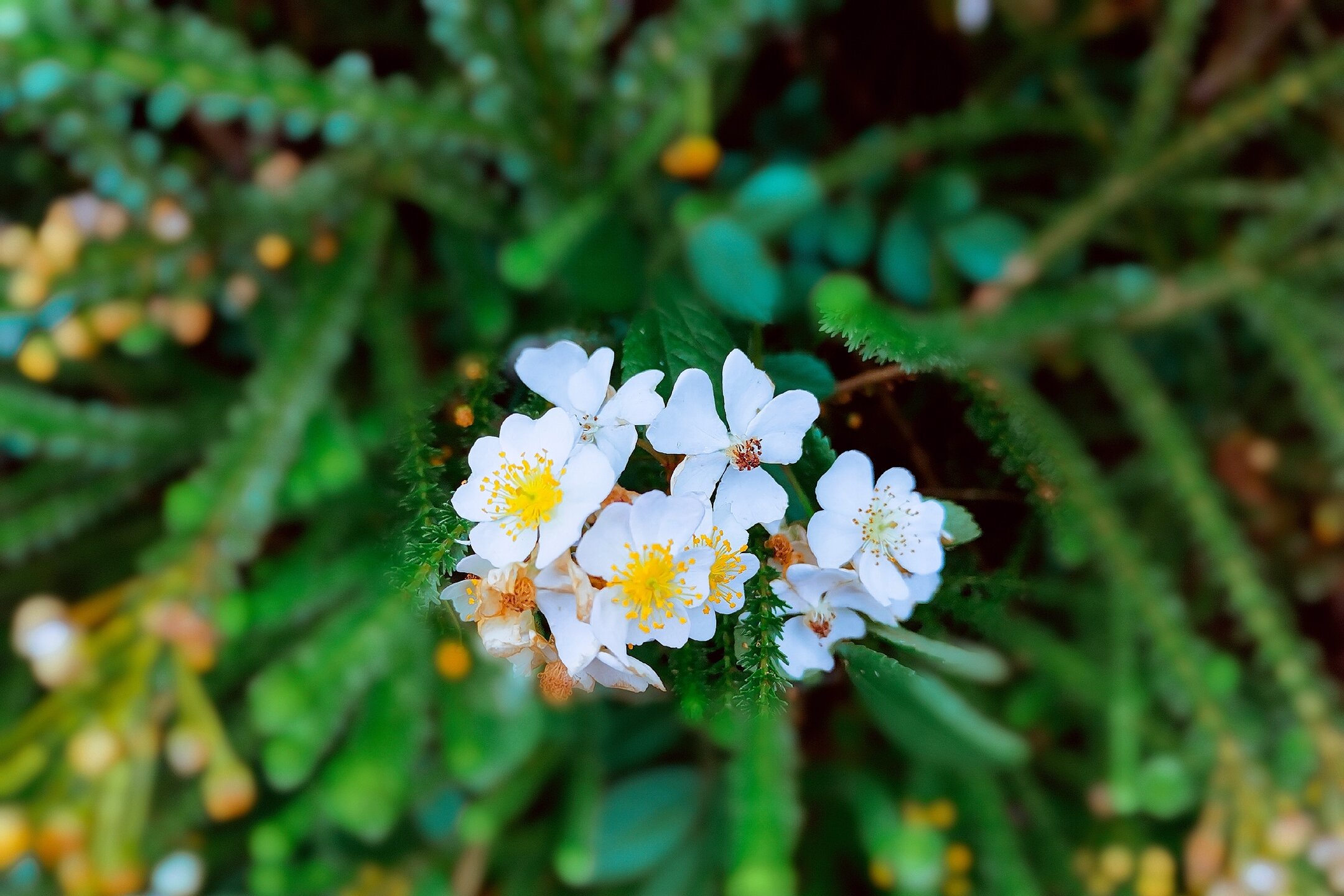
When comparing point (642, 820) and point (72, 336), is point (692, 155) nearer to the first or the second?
point (72, 336)

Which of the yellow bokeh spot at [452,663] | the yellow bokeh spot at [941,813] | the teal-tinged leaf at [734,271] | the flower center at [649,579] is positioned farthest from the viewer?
the yellow bokeh spot at [941,813]

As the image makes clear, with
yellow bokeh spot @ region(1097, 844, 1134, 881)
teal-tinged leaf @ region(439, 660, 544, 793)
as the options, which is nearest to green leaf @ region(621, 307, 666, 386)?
teal-tinged leaf @ region(439, 660, 544, 793)

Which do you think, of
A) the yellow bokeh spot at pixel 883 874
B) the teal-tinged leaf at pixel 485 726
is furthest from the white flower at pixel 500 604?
the yellow bokeh spot at pixel 883 874

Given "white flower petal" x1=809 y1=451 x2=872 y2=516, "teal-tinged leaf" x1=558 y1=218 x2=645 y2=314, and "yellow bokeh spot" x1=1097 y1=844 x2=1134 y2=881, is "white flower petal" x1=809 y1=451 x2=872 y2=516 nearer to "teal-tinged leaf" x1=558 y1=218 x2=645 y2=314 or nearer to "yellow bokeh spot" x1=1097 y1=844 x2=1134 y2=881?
"teal-tinged leaf" x1=558 y1=218 x2=645 y2=314

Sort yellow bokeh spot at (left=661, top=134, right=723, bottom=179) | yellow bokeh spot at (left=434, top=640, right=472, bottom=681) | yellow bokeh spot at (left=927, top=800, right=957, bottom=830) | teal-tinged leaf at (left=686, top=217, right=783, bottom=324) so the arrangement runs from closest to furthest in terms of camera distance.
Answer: teal-tinged leaf at (left=686, top=217, right=783, bottom=324) < yellow bokeh spot at (left=434, top=640, right=472, bottom=681) < yellow bokeh spot at (left=661, top=134, right=723, bottom=179) < yellow bokeh spot at (left=927, top=800, right=957, bottom=830)

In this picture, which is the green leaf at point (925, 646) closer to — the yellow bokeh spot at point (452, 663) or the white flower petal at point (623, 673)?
the white flower petal at point (623, 673)

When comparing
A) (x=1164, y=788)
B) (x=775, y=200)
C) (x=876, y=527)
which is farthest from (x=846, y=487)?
(x=1164, y=788)

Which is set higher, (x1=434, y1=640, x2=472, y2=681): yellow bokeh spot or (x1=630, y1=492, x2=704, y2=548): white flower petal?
(x1=434, y1=640, x2=472, y2=681): yellow bokeh spot
